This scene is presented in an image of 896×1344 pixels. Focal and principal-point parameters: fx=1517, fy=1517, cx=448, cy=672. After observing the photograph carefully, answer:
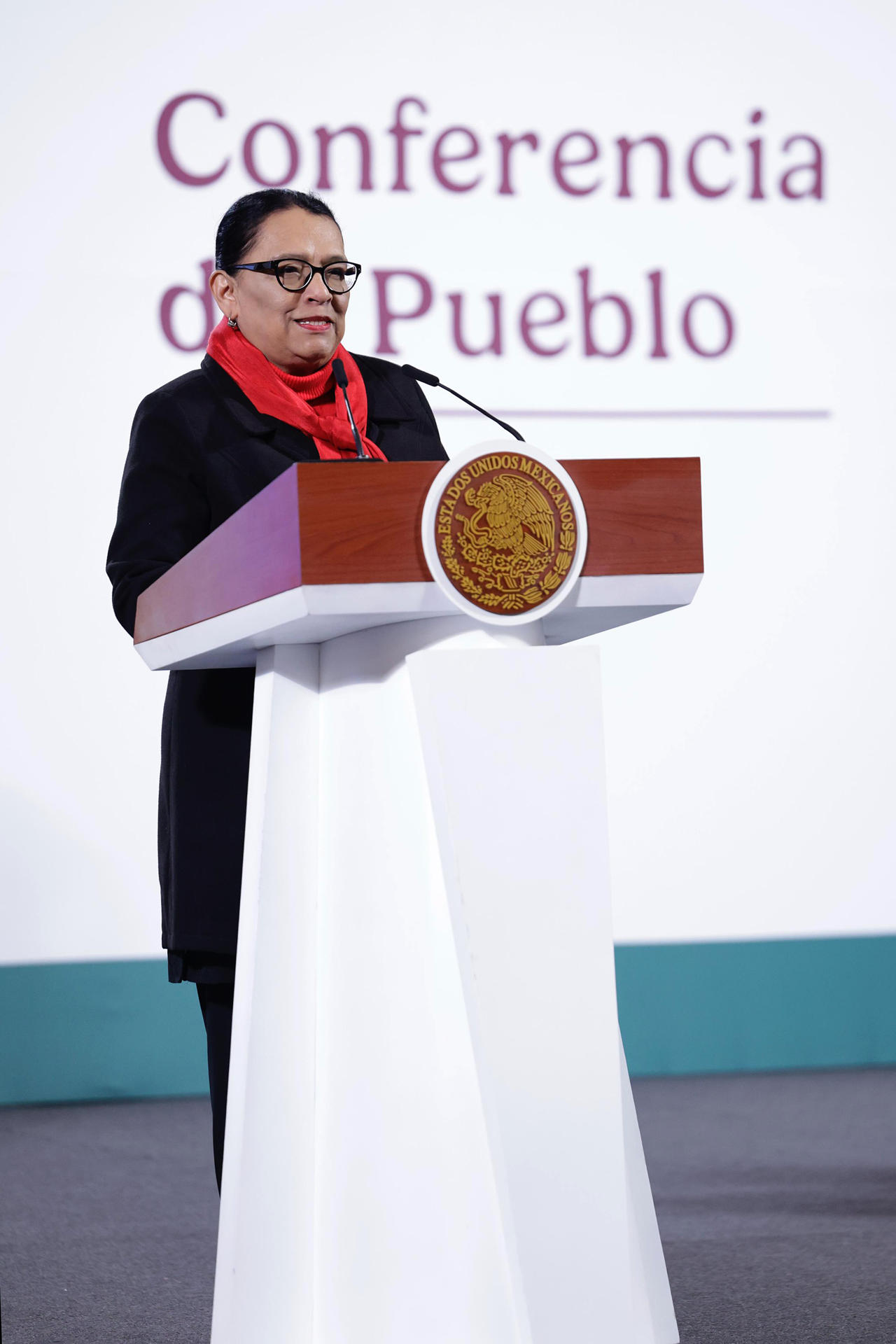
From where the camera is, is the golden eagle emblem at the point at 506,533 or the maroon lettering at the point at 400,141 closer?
the golden eagle emblem at the point at 506,533

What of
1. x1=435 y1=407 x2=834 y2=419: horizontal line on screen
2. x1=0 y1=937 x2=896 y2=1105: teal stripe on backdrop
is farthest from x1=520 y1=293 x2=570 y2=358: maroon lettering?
x1=0 y1=937 x2=896 y2=1105: teal stripe on backdrop

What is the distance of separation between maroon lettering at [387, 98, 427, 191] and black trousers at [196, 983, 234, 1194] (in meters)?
2.55

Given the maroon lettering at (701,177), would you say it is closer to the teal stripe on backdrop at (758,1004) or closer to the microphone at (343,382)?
the teal stripe on backdrop at (758,1004)

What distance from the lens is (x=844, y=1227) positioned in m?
2.20

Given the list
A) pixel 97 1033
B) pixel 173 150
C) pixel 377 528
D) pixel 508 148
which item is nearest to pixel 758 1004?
pixel 97 1033

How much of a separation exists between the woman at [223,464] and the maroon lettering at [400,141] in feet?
7.20

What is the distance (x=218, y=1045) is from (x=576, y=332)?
2.54m

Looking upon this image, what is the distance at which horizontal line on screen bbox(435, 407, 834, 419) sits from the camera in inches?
137

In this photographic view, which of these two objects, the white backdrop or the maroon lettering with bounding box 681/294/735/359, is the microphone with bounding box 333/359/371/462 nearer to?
the white backdrop

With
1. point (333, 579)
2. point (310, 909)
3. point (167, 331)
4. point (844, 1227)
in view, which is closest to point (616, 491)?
point (333, 579)

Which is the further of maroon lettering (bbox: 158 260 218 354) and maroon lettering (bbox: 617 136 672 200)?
maroon lettering (bbox: 617 136 672 200)

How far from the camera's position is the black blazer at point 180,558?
130 centimetres

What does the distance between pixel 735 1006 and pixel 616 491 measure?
9.21ft

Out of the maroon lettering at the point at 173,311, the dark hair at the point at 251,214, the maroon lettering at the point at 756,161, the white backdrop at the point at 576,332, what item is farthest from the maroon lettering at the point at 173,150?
the dark hair at the point at 251,214
